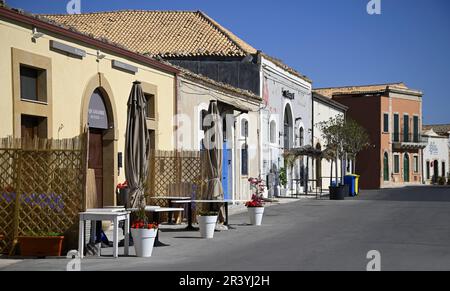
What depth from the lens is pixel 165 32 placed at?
3123cm

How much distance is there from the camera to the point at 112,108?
55.6ft

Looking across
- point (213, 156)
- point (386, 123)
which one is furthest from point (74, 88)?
point (386, 123)

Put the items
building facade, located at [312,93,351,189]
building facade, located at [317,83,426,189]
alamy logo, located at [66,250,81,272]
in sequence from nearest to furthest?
alamy logo, located at [66,250,81,272]
building facade, located at [312,93,351,189]
building facade, located at [317,83,426,189]

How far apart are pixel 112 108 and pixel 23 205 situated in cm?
584

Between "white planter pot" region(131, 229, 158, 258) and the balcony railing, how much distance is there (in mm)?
45821

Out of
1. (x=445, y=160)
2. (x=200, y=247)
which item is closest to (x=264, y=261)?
(x=200, y=247)

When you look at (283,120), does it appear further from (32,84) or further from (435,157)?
(435,157)

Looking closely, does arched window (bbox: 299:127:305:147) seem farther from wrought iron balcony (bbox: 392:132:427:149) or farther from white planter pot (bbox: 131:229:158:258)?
white planter pot (bbox: 131:229:158:258)

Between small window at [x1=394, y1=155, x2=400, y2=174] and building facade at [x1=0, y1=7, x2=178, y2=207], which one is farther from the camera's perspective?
small window at [x1=394, y1=155, x2=400, y2=174]

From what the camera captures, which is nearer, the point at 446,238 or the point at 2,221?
the point at 2,221

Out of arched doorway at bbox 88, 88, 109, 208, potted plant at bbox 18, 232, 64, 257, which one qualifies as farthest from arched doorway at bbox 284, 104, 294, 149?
potted plant at bbox 18, 232, 64, 257

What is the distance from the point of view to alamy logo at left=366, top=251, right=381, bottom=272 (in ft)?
30.3

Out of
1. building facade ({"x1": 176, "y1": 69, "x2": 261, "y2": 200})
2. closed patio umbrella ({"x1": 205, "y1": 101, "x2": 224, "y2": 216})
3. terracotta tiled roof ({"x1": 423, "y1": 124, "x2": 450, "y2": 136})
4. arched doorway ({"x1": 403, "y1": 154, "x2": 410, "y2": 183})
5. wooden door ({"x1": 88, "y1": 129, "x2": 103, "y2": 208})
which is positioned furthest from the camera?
terracotta tiled roof ({"x1": 423, "y1": 124, "x2": 450, "y2": 136})
